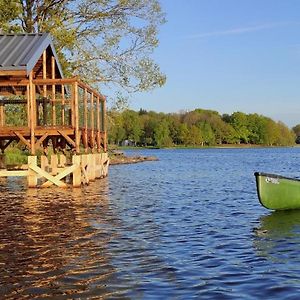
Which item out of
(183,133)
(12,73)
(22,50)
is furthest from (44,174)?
(183,133)

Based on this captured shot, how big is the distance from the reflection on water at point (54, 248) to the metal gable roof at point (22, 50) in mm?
5477

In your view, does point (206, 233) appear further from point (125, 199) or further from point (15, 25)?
point (15, 25)

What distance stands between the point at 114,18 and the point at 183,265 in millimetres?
31077

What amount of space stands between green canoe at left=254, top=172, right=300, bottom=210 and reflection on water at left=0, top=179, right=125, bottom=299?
4.62m

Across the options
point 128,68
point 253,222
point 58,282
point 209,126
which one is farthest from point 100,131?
point 209,126

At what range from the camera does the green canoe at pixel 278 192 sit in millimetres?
17172

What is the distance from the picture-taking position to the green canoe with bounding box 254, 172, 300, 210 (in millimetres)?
17172

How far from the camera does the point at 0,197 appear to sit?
23.2 meters

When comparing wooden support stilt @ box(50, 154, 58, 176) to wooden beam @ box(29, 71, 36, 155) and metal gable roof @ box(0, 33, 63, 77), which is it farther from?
metal gable roof @ box(0, 33, 63, 77)

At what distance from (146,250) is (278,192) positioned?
22.8ft

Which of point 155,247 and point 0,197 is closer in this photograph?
point 155,247

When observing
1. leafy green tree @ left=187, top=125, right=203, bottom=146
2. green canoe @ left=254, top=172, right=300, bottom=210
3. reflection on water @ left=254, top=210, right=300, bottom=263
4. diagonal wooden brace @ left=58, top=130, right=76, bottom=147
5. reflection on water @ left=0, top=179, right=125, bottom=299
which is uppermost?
leafy green tree @ left=187, top=125, right=203, bottom=146

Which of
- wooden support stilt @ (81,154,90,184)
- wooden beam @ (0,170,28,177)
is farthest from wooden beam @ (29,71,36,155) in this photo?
wooden support stilt @ (81,154,90,184)

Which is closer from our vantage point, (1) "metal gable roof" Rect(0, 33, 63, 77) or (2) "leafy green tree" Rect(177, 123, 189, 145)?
(1) "metal gable roof" Rect(0, 33, 63, 77)
